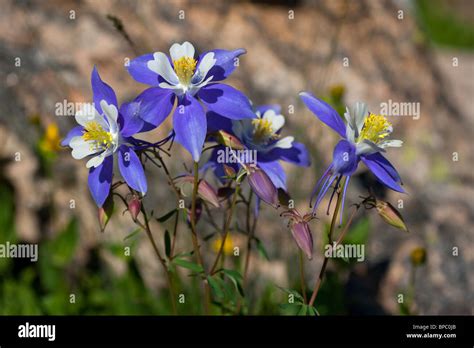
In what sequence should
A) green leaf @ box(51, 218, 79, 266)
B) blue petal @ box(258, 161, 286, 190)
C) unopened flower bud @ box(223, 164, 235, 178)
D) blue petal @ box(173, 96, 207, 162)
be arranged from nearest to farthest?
blue petal @ box(173, 96, 207, 162) → unopened flower bud @ box(223, 164, 235, 178) → blue petal @ box(258, 161, 286, 190) → green leaf @ box(51, 218, 79, 266)

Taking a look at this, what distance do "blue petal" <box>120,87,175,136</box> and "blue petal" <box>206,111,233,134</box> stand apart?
170 mm

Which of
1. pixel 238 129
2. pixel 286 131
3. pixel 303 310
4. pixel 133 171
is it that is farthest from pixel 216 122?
pixel 286 131

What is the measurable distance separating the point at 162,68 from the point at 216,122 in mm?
270

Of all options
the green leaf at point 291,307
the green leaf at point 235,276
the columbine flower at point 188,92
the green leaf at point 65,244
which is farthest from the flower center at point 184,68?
the green leaf at point 65,244

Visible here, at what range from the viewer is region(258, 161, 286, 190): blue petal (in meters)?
2.21

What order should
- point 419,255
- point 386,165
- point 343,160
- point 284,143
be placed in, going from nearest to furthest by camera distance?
1. point 343,160
2. point 386,165
3. point 284,143
4. point 419,255

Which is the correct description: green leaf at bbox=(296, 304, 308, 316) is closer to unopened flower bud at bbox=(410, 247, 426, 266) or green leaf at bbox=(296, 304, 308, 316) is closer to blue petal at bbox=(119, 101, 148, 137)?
blue petal at bbox=(119, 101, 148, 137)

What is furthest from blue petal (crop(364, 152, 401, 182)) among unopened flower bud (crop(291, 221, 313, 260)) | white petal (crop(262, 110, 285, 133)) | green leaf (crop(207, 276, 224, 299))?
green leaf (crop(207, 276, 224, 299))

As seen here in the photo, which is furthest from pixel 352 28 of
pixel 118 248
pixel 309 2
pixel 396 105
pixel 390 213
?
pixel 390 213

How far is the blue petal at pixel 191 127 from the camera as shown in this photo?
195 cm

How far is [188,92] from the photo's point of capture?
6.72ft

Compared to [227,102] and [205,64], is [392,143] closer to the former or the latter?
[227,102]
